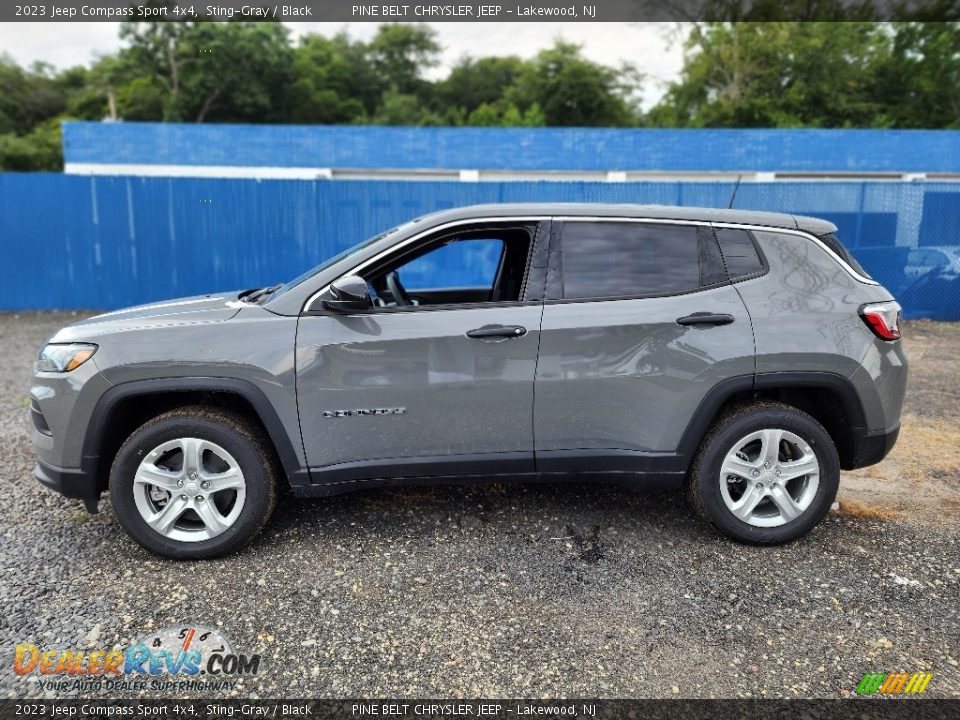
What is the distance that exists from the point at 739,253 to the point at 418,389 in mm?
1793

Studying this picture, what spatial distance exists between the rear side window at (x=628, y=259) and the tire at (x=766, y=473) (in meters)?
0.77

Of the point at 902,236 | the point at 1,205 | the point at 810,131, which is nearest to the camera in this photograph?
the point at 902,236

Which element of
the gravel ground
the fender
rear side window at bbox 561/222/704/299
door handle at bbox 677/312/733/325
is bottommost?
the gravel ground

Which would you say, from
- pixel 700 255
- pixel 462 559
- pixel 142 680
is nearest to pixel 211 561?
pixel 142 680

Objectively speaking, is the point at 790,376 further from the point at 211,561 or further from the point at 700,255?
the point at 211,561

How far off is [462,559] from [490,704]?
101cm

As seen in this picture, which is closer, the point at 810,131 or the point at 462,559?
the point at 462,559

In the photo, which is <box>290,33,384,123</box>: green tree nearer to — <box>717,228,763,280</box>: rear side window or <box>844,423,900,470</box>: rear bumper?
<box>717,228,763,280</box>: rear side window

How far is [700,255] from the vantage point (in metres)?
3.45

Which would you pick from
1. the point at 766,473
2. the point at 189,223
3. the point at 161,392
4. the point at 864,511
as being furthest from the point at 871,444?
the point at 189,223

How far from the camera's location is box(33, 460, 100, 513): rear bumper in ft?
10.7

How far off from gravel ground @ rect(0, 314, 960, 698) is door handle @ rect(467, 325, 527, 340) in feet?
3.70

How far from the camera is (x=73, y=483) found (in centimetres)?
326

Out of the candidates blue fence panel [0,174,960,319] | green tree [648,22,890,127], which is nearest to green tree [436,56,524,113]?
green tree [648,22,890,127]
